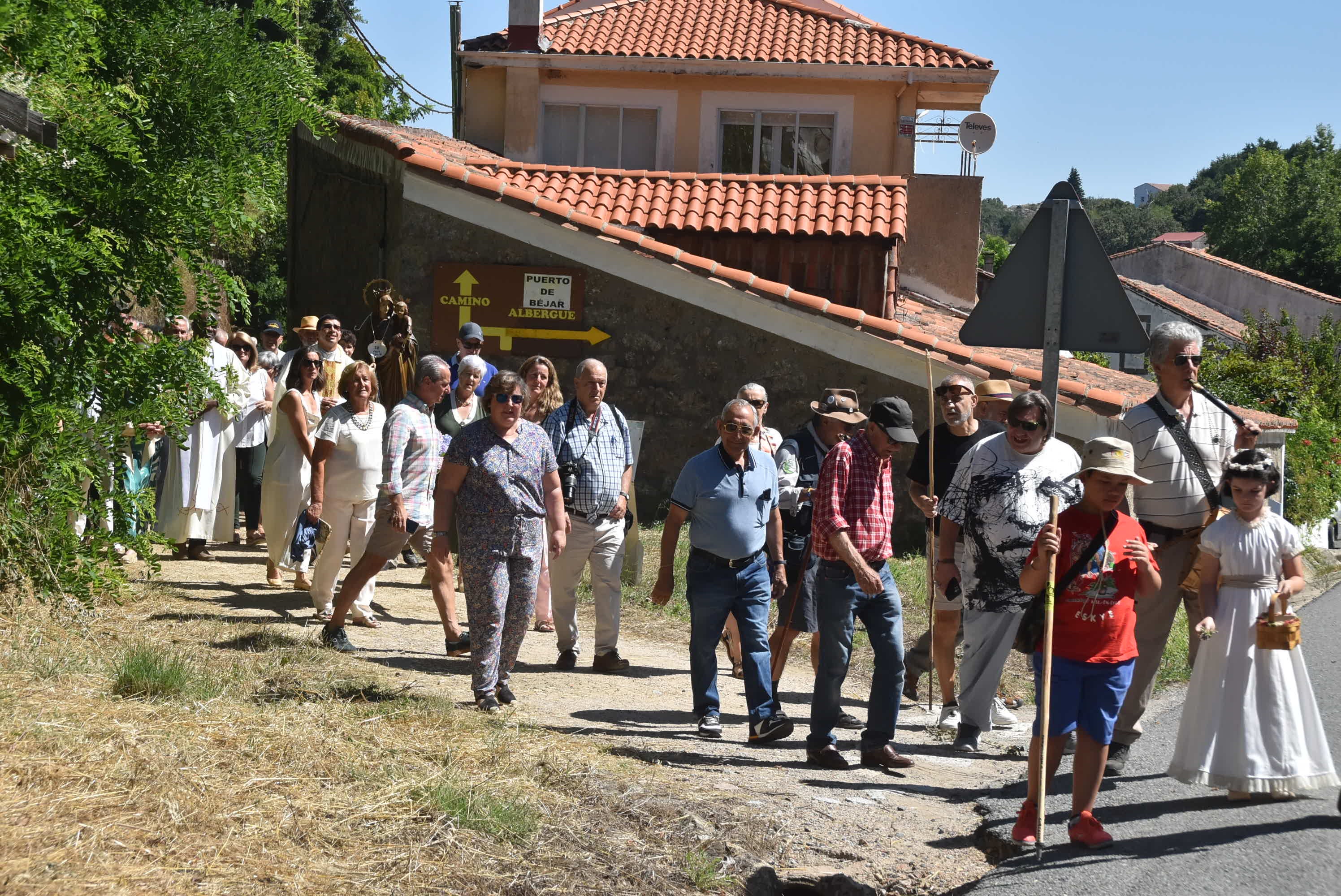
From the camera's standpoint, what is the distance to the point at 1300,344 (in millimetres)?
32406

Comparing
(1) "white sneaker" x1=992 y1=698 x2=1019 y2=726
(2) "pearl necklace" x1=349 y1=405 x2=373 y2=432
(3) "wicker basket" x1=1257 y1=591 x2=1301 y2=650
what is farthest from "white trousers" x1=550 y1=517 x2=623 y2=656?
(3) "wicker basket" x1=1257 y1=591 x2=1301 y2=650

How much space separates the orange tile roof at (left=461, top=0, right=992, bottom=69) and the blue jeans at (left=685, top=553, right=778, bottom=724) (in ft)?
56.7

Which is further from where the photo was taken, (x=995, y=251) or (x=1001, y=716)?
(x=995, y=251)

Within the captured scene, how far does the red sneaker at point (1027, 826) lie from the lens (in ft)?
19.0

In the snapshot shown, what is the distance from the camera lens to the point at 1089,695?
5.79 metres

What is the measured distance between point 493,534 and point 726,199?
35.3 feet

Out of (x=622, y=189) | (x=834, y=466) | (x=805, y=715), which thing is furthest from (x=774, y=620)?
(x=622, y=189)

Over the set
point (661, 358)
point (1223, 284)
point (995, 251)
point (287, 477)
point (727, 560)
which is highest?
point (995, 251)

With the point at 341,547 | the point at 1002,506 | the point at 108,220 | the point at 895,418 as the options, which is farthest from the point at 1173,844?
the point at 108,220

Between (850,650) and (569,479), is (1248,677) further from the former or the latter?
(569,479)

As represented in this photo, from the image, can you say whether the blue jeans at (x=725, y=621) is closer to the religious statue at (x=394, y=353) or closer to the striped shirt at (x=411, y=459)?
the striped shirt at (x=411, y=459)

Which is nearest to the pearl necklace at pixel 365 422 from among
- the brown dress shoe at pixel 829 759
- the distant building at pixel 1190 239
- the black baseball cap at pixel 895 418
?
the black baseball cap at pixel 895 418

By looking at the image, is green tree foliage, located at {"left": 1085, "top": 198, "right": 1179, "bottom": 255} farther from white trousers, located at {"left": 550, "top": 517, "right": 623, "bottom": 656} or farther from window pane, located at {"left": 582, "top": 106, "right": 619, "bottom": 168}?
white trousers, located at {"left": 550, "top": 517, "right": 623, "bottom": 656}

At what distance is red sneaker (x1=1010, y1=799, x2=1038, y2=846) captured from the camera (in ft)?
19.0
